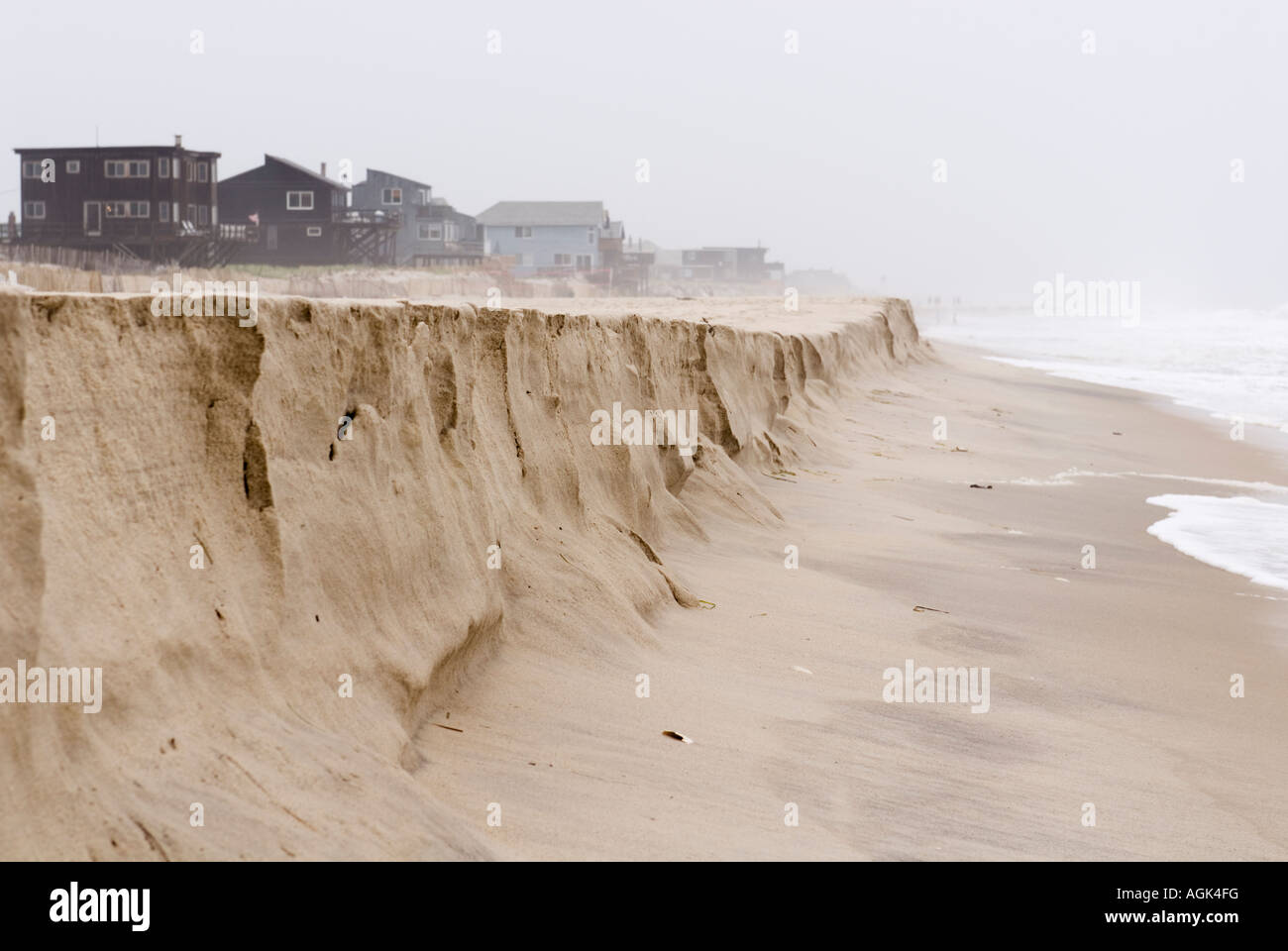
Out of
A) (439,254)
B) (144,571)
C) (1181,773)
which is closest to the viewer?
(144,571)

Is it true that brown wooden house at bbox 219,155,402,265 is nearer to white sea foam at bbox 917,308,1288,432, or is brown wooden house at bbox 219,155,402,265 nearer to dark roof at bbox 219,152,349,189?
dark roof at bbox 219,152,349,189

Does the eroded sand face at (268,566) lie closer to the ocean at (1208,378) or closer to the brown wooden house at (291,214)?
the ocean at (1208,378)

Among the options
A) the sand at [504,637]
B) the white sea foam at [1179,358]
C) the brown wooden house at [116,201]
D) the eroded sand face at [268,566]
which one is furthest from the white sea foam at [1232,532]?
the brown wooden house at [116,201]

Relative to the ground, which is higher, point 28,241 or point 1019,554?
Answer: point 28,241

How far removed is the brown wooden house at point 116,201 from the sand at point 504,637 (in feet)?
98.6

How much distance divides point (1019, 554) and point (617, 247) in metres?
59.3

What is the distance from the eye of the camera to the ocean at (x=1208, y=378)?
779 centimetres

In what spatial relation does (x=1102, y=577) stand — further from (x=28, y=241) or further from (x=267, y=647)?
(x=28, y=241)

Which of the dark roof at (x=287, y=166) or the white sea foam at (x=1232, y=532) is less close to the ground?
the dark roof at (x=287, y=166)

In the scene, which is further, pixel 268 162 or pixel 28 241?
pixel 268 162

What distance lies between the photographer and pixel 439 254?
166ft

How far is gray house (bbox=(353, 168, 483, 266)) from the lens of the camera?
179ft

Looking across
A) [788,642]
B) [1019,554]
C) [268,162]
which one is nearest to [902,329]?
[1019,554]

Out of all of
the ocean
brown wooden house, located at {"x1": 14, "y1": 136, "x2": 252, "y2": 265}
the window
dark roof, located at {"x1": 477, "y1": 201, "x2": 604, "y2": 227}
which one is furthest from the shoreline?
dark roof, located at {"x1": 477, "y1": 201, "x2": 604, "y2": 227}
